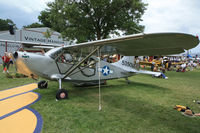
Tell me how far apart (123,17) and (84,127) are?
16603 millimetres

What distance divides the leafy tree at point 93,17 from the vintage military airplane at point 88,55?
10637mm

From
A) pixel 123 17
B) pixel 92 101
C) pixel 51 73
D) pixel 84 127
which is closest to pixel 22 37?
pixel 123 17

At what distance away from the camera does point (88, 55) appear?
5031 millimetres

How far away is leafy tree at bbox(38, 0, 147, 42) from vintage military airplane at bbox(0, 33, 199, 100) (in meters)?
10.6

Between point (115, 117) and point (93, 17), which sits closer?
point (115, 117)

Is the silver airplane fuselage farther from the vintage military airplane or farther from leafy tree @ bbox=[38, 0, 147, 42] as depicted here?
leafy tree @ bbox=[38, 0, 147, 42]

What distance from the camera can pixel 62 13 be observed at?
16484 millimetres

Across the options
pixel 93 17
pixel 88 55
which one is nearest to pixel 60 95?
pixel 88 55

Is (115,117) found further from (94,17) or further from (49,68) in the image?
(94,17)

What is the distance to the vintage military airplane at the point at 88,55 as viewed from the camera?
3.60 metres

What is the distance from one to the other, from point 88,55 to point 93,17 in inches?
532

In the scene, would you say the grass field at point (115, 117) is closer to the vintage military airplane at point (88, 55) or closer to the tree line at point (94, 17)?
the vintage military airplane at point (88, 55)

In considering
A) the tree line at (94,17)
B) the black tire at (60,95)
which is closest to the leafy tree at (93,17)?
the tree line at (94,17)

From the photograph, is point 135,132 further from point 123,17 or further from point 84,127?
point 123,17
